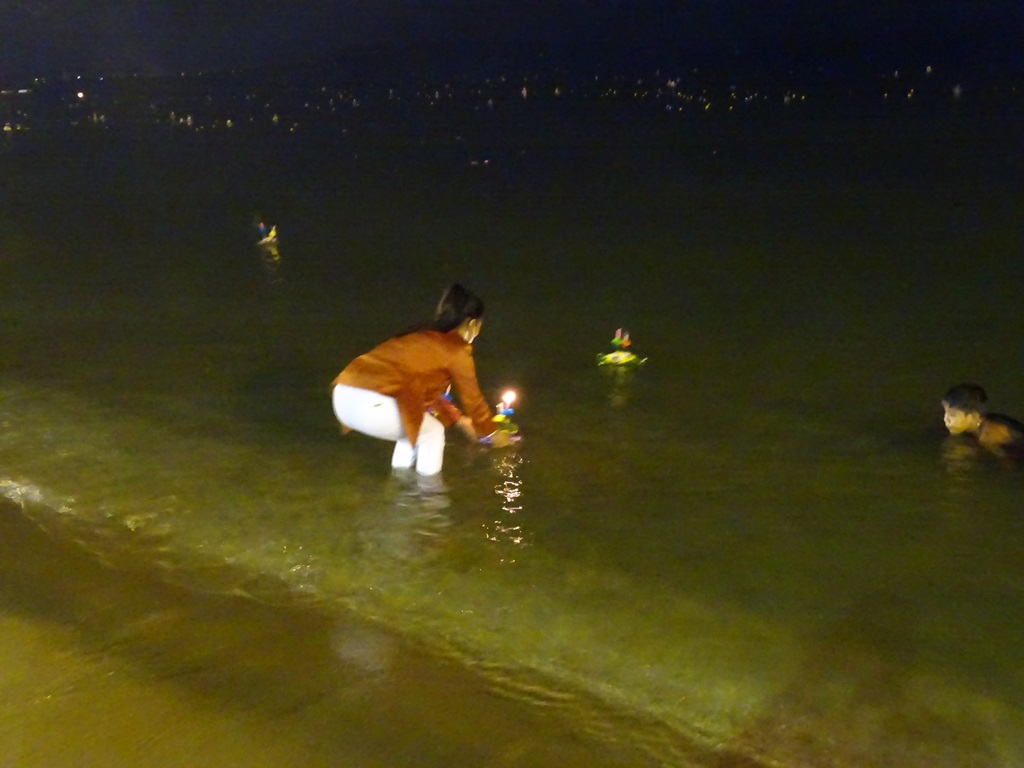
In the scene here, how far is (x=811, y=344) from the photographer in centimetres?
973

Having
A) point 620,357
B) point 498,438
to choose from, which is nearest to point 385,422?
point 498,438

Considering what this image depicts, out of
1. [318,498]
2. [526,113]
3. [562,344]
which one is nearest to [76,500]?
[318,498]

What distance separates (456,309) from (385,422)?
0.78 meters

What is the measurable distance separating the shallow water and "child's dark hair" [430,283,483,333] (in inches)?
42.4

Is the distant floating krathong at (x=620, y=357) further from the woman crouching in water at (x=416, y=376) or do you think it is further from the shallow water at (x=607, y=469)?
the woman crouching in water at (x=416, y=376)

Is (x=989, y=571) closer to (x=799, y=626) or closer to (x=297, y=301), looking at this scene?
(x=799, y=626)

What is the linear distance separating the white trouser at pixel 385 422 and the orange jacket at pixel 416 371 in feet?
0.17

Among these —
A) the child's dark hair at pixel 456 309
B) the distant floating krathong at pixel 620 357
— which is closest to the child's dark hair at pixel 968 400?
the distant floating krathong at pixel 620 357

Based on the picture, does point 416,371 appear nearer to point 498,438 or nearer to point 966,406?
point 498,438

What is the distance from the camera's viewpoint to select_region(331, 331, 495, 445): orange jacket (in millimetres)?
5730

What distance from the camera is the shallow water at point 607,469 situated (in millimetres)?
4363

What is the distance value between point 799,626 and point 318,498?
2858 mm

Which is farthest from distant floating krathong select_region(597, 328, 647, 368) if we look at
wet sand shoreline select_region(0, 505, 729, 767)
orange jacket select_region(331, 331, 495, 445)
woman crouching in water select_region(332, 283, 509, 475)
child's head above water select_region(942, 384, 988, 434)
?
wet sand shoreline select_region(0, 505, 729, 767)

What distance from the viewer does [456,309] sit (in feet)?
18.7
